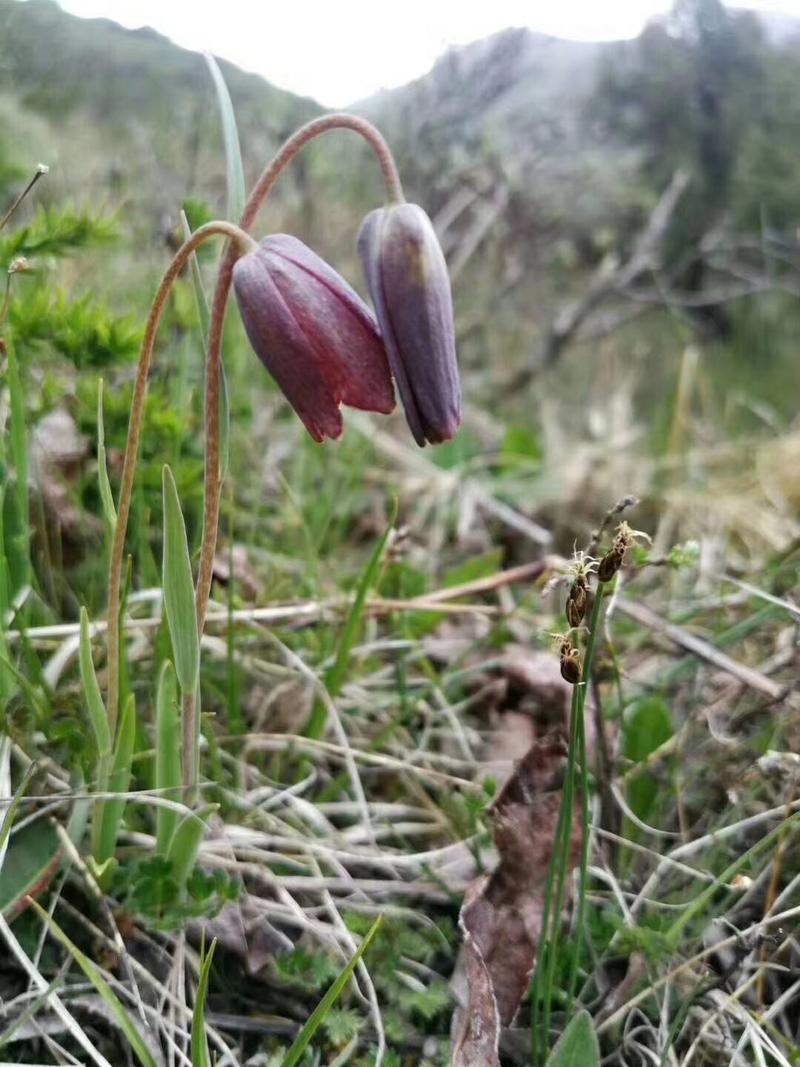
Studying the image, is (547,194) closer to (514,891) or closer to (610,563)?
(514,891)

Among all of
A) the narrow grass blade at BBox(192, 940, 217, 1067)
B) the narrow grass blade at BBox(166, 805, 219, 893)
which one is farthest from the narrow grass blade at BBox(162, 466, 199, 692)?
the narrow grass blade at BBox(192, 940, 217, 1067)

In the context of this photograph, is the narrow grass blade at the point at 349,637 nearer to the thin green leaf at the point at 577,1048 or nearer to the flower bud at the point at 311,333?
the flower bud at the point at 311,333

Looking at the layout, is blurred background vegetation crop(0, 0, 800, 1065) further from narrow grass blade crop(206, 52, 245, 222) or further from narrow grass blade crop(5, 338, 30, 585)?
narrow grass blade crop(206, 52, 245, 222)

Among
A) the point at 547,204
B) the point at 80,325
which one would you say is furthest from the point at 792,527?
the point at 547,204

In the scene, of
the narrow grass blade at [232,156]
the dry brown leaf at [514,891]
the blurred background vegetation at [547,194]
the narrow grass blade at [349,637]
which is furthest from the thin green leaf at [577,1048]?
the blurred background vegetation at [547,194]

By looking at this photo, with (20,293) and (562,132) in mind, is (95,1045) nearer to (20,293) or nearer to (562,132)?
(20,293)

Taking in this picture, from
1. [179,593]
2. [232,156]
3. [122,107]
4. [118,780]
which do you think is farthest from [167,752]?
[122,107]

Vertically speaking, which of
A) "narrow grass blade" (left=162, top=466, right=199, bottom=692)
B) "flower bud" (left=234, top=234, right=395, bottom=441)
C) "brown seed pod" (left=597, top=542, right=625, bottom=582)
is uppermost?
"flower bud" (left=234, top=234, right=395, bottom=441)
